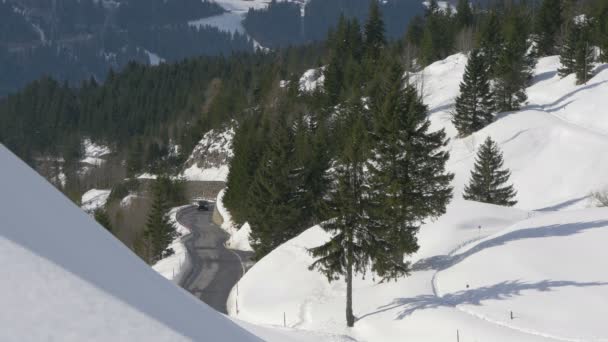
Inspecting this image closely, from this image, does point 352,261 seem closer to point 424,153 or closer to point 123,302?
point 424,153

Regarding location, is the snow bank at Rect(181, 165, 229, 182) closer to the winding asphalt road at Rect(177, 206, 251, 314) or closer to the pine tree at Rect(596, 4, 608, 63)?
the winding asphalt road at Rect(177, 206, 251, 314)

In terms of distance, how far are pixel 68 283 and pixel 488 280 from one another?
18.1m

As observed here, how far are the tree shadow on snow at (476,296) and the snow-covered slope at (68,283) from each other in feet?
49.5

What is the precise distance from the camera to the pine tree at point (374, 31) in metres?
74.8

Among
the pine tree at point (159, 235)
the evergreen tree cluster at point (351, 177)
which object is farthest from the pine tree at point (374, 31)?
the pine tree at point (159, 235)

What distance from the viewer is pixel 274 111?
2886 inches

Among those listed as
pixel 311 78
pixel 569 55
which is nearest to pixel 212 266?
pixel 569 55

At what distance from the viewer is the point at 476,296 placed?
2031 cm

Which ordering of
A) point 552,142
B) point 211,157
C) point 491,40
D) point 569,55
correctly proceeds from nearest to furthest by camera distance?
1. point 552,142
2. point 569,55
3. point 491,40
4. point 211,157

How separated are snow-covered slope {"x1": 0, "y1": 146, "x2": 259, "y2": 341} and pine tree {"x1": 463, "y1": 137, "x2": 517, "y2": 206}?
32772 mm

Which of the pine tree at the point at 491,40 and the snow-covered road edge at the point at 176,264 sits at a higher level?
the pine tree at the point at 491,40

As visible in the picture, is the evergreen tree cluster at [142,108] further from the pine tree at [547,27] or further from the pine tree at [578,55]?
the pine tree at [578,55]

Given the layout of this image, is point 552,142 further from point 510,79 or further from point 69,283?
point 69,283

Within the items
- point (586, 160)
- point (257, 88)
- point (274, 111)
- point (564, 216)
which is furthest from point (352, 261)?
point (257, 88)
